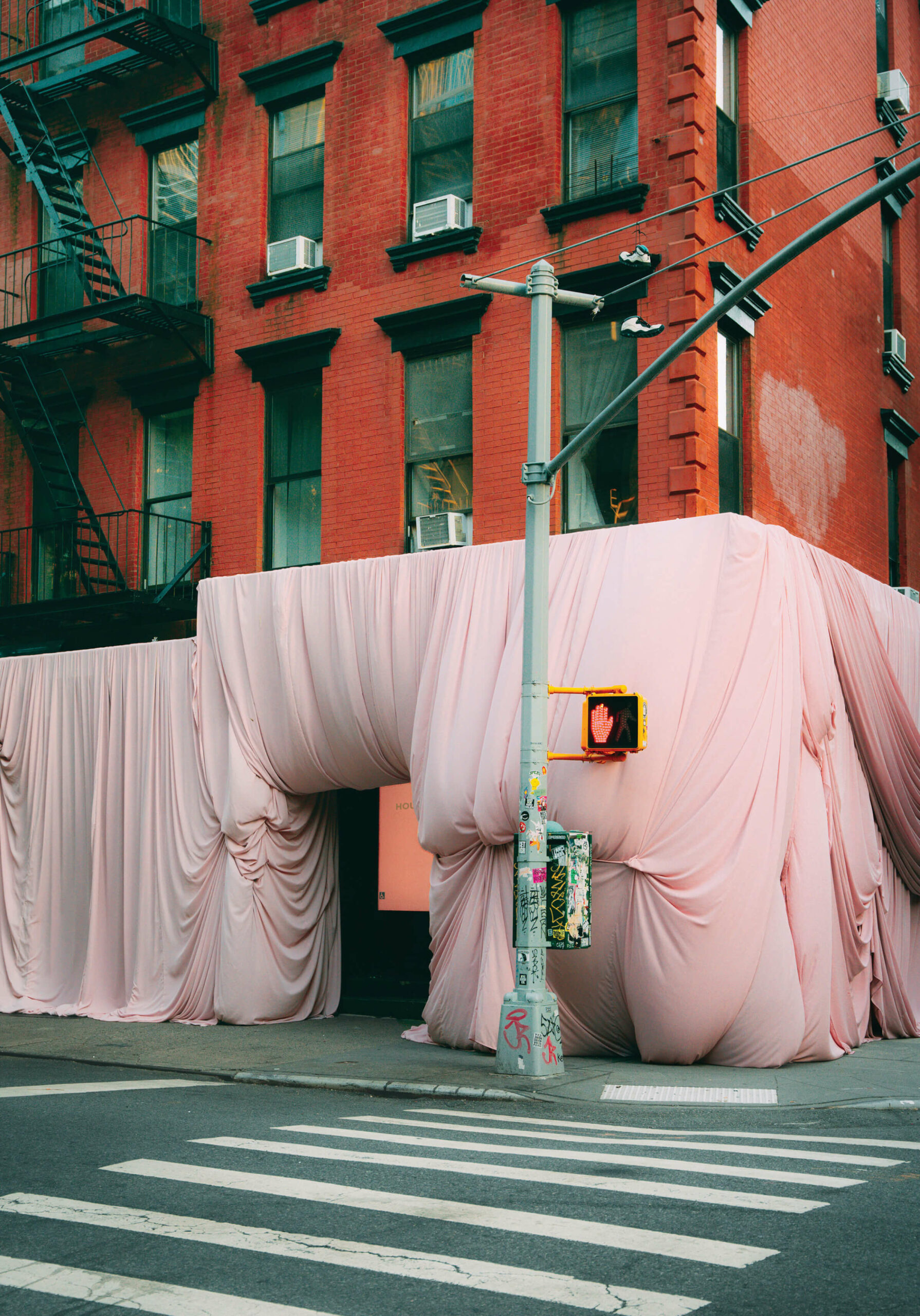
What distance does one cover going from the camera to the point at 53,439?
18.4m

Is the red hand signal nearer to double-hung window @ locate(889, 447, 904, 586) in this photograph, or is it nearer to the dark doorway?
the dark doorway

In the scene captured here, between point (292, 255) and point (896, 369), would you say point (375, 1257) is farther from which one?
point (896, 369)

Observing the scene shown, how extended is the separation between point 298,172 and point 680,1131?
41.6ft

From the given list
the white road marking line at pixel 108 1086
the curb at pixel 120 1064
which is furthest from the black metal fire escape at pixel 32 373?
the white road marking line at pixel 108 1086

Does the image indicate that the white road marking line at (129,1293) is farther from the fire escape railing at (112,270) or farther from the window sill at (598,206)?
the fire escape railing at (112,270)

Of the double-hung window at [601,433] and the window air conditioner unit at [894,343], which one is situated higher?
the window air conditioner unit at [894,343]

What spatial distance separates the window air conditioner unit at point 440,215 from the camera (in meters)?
15.2

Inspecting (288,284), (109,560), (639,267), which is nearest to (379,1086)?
(639,267)

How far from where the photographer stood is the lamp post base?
1080 centimetres

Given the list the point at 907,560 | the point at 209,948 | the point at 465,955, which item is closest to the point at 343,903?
the point at 209,948

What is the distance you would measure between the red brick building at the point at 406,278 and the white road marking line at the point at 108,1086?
21.2 feet

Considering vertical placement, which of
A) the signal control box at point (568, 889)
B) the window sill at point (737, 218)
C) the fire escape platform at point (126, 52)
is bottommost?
the signal control box at point (568, 889)

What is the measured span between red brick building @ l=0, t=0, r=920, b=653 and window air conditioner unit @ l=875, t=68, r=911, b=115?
0.06 meters

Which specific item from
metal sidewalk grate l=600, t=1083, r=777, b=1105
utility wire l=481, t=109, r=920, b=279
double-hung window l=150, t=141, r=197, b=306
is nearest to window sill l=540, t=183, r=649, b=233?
utility wire l=481, t=109, r=920, b=279
